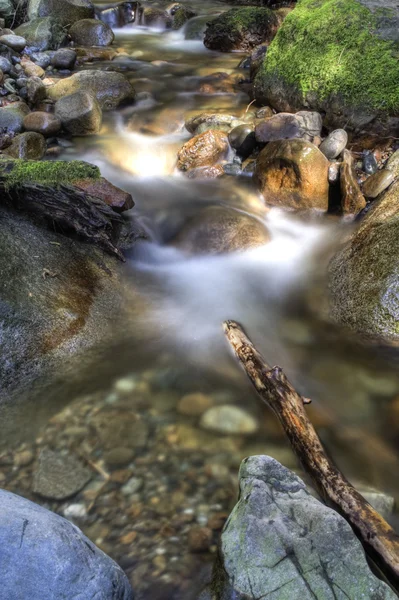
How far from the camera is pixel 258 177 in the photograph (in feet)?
19.5

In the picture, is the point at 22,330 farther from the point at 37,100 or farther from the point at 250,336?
the point at 37,100

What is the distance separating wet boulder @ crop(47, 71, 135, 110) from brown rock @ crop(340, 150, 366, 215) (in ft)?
15.6

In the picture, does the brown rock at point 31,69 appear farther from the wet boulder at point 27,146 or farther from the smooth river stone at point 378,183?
the smooth river stone at point 378,183

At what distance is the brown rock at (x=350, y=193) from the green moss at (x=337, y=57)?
118 centimetres

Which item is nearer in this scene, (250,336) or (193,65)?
(250,336)

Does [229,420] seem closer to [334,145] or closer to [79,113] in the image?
[334,145]

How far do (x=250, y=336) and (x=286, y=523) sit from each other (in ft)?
6.87

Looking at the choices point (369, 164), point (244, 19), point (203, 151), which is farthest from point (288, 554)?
point (244, 19)

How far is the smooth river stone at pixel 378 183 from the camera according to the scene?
209 inches

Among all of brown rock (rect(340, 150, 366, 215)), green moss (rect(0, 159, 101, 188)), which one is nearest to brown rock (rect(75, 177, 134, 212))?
Result: green moss (rect(0, 159, 101, 188))

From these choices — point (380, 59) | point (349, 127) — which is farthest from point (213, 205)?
point (380, 59)

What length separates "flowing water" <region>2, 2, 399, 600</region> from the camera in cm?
245

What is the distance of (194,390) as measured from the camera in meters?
3.36

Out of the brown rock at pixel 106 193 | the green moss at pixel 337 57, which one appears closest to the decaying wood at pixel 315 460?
the brown rock at pixel 106 193
